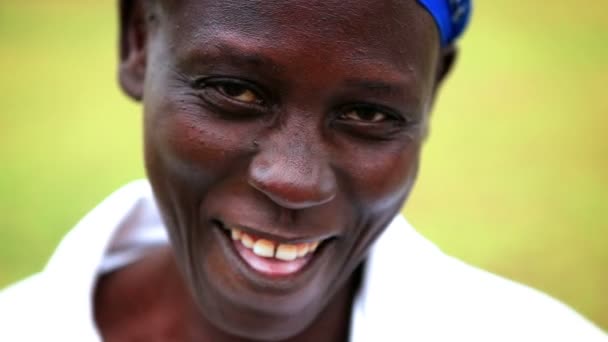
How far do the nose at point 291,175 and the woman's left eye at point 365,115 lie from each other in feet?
0.32

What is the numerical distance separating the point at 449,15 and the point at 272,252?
531 millimetres

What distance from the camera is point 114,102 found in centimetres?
437

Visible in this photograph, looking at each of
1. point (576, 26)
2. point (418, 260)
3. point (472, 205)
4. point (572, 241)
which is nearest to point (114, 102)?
point (472, 205)

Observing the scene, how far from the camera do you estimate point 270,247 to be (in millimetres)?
1130

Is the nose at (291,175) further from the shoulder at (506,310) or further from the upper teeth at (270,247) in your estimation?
the shoulder at (506,310)

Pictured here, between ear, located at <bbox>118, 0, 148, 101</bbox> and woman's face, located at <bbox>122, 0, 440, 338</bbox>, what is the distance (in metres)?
0.12

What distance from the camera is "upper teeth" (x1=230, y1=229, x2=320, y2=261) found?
3.70ft

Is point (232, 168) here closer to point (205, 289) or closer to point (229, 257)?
point (229, 257)

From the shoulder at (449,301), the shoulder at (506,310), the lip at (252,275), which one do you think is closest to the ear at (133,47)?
the lip at (252,275)

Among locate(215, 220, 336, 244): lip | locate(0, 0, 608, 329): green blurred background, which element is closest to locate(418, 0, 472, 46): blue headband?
locate(215, 220, 336, 244): lip

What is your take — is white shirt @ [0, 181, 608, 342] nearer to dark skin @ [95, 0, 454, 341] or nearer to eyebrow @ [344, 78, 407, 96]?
dark skin @ [95, 0, 454, 341]

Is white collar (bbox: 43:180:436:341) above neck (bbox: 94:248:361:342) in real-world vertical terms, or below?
above

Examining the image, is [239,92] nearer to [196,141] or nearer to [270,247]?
[196,141]

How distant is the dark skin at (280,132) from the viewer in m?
1.03
